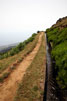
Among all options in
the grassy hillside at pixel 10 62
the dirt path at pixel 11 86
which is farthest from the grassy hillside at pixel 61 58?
the grassy hillside at pixel 10 62

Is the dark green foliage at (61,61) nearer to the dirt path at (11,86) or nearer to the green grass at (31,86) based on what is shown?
the green grass at (31,86)

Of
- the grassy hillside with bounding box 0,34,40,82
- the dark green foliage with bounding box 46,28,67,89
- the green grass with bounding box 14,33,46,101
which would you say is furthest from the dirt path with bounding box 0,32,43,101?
the dark green foliage with bounding box 46,28,67,89

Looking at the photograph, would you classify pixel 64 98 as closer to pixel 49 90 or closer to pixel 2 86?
pixel 49 90

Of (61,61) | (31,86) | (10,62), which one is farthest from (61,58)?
(10,62)

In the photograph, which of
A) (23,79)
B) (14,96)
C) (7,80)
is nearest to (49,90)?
(23,79)

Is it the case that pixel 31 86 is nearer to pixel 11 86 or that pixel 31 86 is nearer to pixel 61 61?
pixel 11 86

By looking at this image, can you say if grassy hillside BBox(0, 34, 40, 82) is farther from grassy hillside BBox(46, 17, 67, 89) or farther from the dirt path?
grassy hillside BBox(46, 17, 67, 89)

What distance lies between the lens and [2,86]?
21.3ft

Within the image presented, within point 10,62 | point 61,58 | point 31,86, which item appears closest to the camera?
point 31,86

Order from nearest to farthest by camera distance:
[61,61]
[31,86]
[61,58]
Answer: [31,86], [61,61], [61,58]

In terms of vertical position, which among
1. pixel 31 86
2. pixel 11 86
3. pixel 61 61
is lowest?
pixel 31 86

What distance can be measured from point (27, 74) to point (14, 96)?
2642 mm

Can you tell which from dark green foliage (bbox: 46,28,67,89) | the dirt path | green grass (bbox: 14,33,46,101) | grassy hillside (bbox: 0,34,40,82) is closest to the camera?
green grass (bbox: 14,33,46,101)

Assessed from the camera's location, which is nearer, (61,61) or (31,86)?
(31,86)
